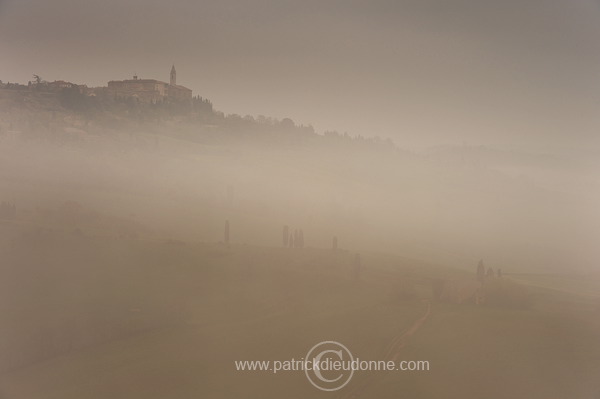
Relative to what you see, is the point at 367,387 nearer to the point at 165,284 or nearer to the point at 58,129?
the point at 165,284

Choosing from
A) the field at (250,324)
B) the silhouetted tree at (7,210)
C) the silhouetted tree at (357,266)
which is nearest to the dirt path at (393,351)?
the field at (250,324)

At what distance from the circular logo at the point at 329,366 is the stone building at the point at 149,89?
371 inches

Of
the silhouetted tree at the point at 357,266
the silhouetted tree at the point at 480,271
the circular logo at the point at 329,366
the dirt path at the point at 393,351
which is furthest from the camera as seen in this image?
the silhouetted tree at the point at 480,271

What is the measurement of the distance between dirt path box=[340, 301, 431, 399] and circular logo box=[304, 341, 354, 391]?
396 mm

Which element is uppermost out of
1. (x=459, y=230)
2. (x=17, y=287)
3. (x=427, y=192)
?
A: (x=427, y=192)

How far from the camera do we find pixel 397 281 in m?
16.2

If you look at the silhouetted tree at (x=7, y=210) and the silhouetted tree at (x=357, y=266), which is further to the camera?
the silhouetted tree at (x=357, y=266)

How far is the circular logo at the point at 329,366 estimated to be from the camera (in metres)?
13.4

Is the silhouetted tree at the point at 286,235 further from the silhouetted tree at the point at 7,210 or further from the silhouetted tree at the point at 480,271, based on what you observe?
the silhouetted tree at the point at 7,210

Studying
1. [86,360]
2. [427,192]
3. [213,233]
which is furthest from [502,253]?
[86,360]

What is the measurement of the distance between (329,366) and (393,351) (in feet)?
5.98

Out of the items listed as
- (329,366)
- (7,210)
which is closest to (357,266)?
(329,366)

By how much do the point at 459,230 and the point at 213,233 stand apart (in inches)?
351

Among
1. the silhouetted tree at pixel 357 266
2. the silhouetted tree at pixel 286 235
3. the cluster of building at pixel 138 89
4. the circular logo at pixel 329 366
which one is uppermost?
the cluster of building at pixel 138 89
